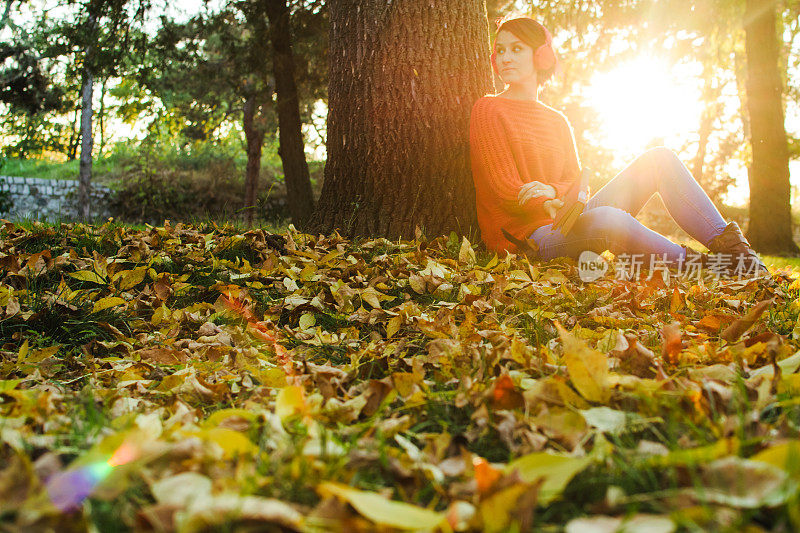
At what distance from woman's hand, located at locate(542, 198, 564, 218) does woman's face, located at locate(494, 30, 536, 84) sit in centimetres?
86

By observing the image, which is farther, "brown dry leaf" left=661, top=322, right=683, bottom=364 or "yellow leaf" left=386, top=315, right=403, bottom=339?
"yellow leaf" left=386, top=315, right=403, bottom=339

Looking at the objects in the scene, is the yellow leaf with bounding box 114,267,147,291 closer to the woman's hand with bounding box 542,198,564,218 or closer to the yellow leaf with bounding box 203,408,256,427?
the yellow leaf with bounding box 203,408,256,427

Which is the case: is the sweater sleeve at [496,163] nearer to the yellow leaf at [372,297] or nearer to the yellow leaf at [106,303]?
the yellow leaf at [372,297]

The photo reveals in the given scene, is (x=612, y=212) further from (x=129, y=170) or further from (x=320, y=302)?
(x=129, y=170)

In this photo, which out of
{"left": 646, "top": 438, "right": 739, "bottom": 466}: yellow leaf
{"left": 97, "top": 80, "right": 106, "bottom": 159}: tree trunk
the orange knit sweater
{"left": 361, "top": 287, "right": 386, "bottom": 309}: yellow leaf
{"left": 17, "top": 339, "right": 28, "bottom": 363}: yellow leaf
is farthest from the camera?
{"left": 97, "top": 80, "right": 106, "bottom": 159}: tree trunk

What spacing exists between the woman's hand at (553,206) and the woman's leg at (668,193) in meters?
0.37

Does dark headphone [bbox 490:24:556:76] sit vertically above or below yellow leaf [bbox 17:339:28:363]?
above

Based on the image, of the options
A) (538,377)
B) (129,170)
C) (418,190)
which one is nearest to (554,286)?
(418,190)

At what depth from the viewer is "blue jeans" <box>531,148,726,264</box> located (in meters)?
3.21

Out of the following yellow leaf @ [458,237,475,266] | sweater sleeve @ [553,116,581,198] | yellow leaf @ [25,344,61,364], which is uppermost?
sweater sleeve @ [553,116,581,198]

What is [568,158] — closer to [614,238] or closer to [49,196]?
[614,238]

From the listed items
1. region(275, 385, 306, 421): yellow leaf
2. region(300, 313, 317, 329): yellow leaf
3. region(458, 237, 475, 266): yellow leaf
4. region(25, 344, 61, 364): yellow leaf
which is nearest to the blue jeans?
region(458, 237, 475, 266): yellow leaf

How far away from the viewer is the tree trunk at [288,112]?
776cm

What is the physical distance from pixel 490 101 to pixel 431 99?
0.39 m
